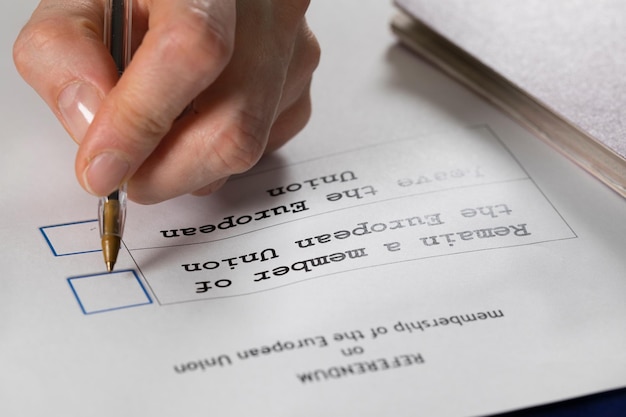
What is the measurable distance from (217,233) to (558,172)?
0.32 meters

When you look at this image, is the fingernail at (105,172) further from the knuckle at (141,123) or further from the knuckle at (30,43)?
the knuckle at (30,43)

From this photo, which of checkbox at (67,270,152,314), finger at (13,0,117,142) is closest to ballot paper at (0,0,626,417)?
checkbox at (67,270,152,314)

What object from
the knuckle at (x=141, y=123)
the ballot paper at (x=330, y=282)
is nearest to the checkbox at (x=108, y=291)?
the ballot paper at (x=330, y=282)

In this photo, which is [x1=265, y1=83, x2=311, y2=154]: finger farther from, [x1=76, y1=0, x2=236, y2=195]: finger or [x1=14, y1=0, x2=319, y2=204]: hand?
[x1=76, y1=0, x2=236, y2=195]: finger

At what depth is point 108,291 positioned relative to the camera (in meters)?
0.64

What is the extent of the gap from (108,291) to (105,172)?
9 cm

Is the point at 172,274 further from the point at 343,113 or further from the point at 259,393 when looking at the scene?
the point at 343,113

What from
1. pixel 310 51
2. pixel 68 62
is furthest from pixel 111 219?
pixel 310 51

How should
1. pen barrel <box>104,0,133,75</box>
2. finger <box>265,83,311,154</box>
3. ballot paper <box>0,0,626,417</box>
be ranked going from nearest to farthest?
ballot paper <box>0,0,626,417</box> < pen barrel <box>104,0,133,75</box> < finger <box>265,83,311,154</box>

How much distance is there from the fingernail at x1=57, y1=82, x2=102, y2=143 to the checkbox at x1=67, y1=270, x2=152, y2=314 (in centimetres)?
11

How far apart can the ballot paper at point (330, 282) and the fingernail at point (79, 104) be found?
0.30 ft

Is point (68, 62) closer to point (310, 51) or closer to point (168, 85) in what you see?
point (168, 85)

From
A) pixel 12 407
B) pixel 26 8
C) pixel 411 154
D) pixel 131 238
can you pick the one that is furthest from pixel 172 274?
pixel 26 8

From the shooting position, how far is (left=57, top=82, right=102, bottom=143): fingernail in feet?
2.12
